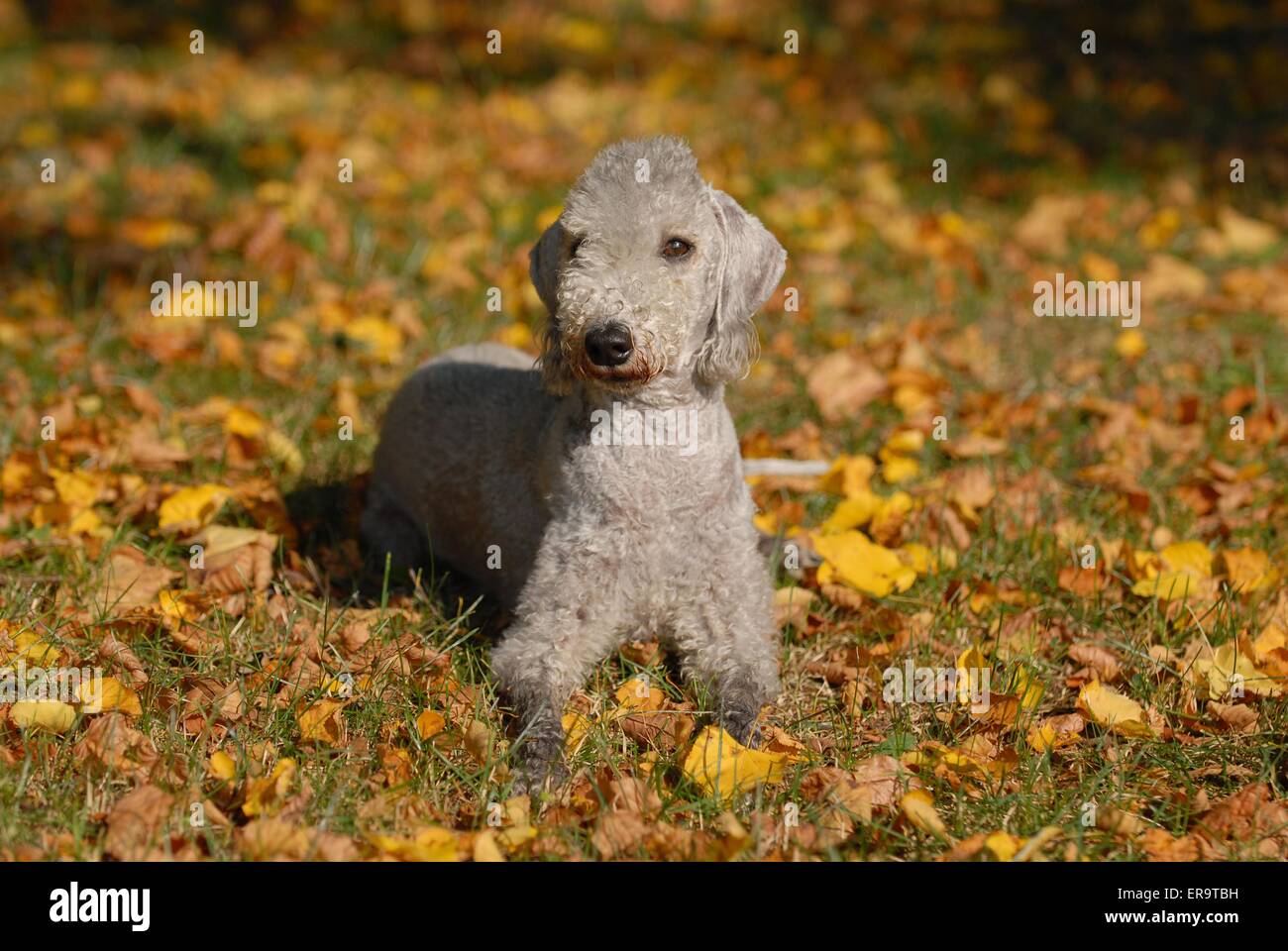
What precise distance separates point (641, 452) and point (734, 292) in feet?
1.64

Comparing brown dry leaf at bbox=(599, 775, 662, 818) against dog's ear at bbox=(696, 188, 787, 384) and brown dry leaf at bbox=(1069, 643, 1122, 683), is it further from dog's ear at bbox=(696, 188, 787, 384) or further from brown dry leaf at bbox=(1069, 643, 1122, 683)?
brown dry leaf at bbox=(1069, 643, 1122, 683)

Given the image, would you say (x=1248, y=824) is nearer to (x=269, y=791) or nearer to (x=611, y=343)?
(x=611, y=343)

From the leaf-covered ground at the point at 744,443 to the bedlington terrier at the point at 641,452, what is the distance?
0.55 ft

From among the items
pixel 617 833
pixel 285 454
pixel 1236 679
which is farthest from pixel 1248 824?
pixel 285 454

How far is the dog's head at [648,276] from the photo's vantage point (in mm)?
3121

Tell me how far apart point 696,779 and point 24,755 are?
1.60 m

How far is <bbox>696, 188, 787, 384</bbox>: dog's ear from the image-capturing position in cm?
337

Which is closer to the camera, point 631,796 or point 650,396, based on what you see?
point 631,796

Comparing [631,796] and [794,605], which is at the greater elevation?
[794,605]

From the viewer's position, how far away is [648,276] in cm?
319

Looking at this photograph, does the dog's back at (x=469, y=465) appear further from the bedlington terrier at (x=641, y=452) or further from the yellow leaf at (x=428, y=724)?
the yellow leaf at (x=428, y=724)

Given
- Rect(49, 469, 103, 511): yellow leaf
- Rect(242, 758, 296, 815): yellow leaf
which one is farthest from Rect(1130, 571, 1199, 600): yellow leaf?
Rect(49, 469, 103, 511): yellow leaf

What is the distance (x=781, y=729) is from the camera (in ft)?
11.1
